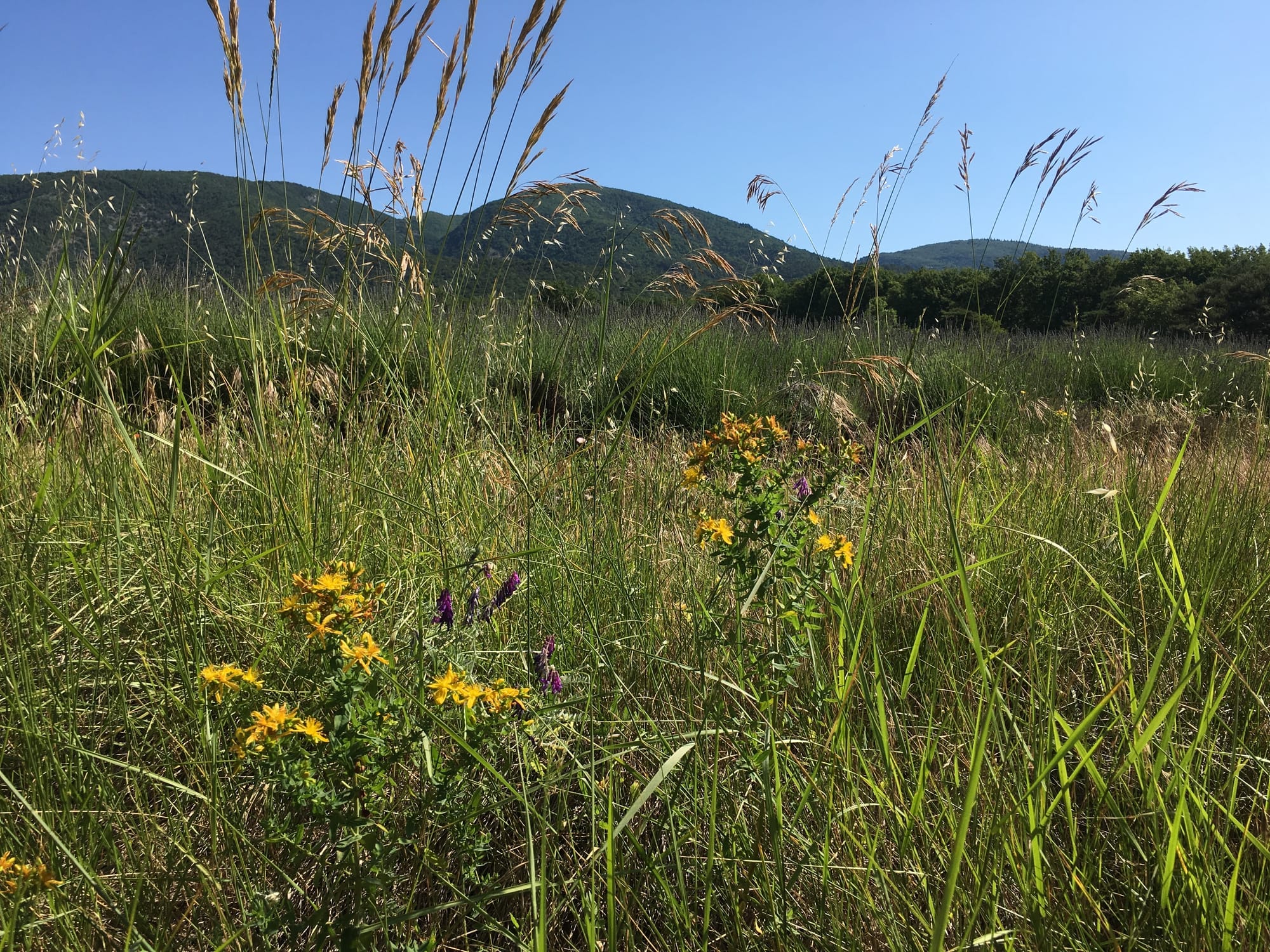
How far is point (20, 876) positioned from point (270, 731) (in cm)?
38

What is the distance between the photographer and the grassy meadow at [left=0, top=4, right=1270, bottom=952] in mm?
854

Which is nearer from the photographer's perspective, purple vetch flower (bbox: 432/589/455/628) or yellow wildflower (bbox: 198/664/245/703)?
yellow wildflower (bbox: 198/664/245/703)

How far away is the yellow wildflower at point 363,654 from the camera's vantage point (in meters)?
0.81

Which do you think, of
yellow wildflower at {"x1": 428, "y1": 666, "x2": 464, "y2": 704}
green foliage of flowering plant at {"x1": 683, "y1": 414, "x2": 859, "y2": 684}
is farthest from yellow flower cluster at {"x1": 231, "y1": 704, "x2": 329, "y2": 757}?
green foliage of flowering plant at {"x1": 683, "y1": 414, "x2": 859, "y2": 684}

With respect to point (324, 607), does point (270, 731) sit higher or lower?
lower

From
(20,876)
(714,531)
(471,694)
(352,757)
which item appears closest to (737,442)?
(714,531)

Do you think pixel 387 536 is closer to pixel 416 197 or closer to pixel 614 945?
pixel 416 197

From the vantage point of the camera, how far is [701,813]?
1.02 meters

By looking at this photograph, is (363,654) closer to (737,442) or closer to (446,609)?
(446,609)

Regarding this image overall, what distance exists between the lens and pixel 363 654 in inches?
31.7

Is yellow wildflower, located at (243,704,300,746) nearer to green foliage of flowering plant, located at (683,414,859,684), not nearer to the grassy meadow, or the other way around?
the grassy meadow

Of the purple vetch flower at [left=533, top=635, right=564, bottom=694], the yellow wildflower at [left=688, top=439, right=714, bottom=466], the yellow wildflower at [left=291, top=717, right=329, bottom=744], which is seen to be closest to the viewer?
the yellow wildflower at [left=291, top=717, right=329, bottom=744]

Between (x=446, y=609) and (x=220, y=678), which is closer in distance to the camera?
(x=220, y=678)

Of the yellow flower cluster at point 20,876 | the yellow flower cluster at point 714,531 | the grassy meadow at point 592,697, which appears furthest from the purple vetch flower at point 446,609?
the yellow flower cluster at point 20,876
